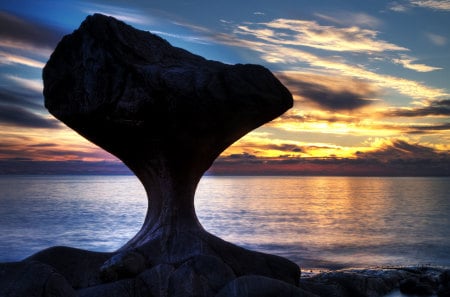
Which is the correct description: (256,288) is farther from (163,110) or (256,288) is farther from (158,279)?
(163,110)

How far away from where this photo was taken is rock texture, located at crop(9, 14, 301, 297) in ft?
36.6

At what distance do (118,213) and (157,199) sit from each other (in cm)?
3619

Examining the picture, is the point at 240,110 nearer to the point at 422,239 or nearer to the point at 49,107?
the point at 49,107

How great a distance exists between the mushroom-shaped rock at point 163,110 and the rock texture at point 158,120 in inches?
0.9

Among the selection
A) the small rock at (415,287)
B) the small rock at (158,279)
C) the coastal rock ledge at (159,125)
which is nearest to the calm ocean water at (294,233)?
the small rock at (415,287)

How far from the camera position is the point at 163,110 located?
11.3 metres

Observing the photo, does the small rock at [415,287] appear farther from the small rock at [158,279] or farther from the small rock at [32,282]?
the small rock at [32,282]

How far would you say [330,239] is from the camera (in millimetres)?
32031

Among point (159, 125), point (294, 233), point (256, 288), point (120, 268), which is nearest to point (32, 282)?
point (120, 268)

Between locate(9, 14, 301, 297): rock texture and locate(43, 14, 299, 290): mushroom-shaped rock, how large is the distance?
0.02 m

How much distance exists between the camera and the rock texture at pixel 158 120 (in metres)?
11.1

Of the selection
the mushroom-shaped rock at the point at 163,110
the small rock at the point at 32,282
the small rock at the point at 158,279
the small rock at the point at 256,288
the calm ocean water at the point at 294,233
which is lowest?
the calm ocean water at the point at 294,233

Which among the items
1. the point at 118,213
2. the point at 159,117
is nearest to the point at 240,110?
the point at 159,117

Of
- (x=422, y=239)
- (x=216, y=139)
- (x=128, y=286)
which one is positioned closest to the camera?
(x=128, y=286)
